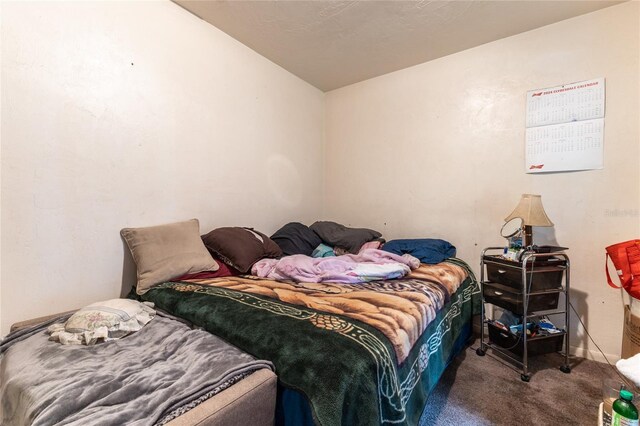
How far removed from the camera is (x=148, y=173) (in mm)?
1829

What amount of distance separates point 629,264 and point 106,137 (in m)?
3.20

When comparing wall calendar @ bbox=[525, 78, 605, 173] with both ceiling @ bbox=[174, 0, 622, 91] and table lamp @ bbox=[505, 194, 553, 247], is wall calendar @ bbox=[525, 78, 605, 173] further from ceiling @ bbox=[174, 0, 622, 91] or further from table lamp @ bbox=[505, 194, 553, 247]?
ceiling @ bbox=[174, 0, 622, 91]

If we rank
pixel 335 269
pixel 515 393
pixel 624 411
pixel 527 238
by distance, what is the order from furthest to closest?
pixel 527 238 → pixel 335 269 → pixel 515 393 → pixel 624 411

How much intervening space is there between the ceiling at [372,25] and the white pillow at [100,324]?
2.03 meters

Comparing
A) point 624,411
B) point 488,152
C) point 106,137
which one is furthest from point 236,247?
point 488,152

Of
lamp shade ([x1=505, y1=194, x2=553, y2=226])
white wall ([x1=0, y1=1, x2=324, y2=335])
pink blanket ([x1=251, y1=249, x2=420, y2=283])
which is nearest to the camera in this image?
white wall ([x1=0, y1=1, x2=324, y2=335])

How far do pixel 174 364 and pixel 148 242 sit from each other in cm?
97

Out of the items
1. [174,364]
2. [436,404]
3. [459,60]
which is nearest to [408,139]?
[459,60]

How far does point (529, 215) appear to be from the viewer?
1868 millimetres

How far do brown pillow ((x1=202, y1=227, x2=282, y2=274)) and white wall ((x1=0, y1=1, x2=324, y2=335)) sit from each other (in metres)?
0.24

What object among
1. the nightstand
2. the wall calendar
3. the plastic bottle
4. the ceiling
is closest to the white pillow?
the plastic bottle

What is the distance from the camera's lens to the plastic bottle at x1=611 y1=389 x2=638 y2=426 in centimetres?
82

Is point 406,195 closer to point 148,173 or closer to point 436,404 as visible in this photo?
point 436,404

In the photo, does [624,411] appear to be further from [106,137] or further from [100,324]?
[106,137]
